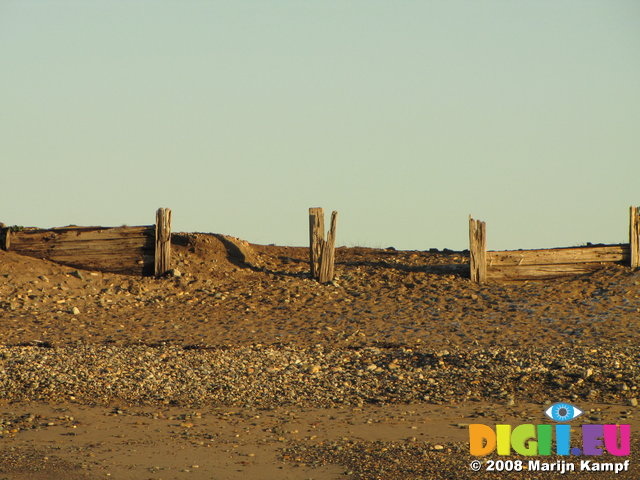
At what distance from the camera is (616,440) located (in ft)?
29.3

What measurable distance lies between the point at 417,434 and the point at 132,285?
10.6 m

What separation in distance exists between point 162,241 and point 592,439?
12008mm

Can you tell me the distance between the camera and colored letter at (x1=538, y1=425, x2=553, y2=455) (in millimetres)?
8523

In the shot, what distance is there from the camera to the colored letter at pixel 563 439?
28.0 feet

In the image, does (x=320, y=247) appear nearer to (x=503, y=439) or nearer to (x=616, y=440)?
(x=503, y=439)

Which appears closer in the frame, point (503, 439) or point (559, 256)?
point (503, 439)

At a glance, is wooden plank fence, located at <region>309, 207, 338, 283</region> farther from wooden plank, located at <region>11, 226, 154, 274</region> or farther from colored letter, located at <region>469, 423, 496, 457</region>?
colored letter, located at <region>469, 423, 496, 457</region>

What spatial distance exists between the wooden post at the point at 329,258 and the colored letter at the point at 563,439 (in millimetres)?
9737

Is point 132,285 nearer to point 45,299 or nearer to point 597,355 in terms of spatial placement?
point 45,299

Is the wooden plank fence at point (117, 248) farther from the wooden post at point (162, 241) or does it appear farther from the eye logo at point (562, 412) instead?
the eye logo at point (562, 412)

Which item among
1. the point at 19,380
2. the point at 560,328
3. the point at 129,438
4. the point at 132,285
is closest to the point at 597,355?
the point at 560,328

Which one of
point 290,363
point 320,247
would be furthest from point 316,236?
point 290,363

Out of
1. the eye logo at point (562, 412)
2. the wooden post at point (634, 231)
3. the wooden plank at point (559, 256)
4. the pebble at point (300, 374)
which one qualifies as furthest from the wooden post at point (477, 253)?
the eye logo at point (562, 412)

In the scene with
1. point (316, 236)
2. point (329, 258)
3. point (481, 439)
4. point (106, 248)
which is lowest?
point (481, 439)
